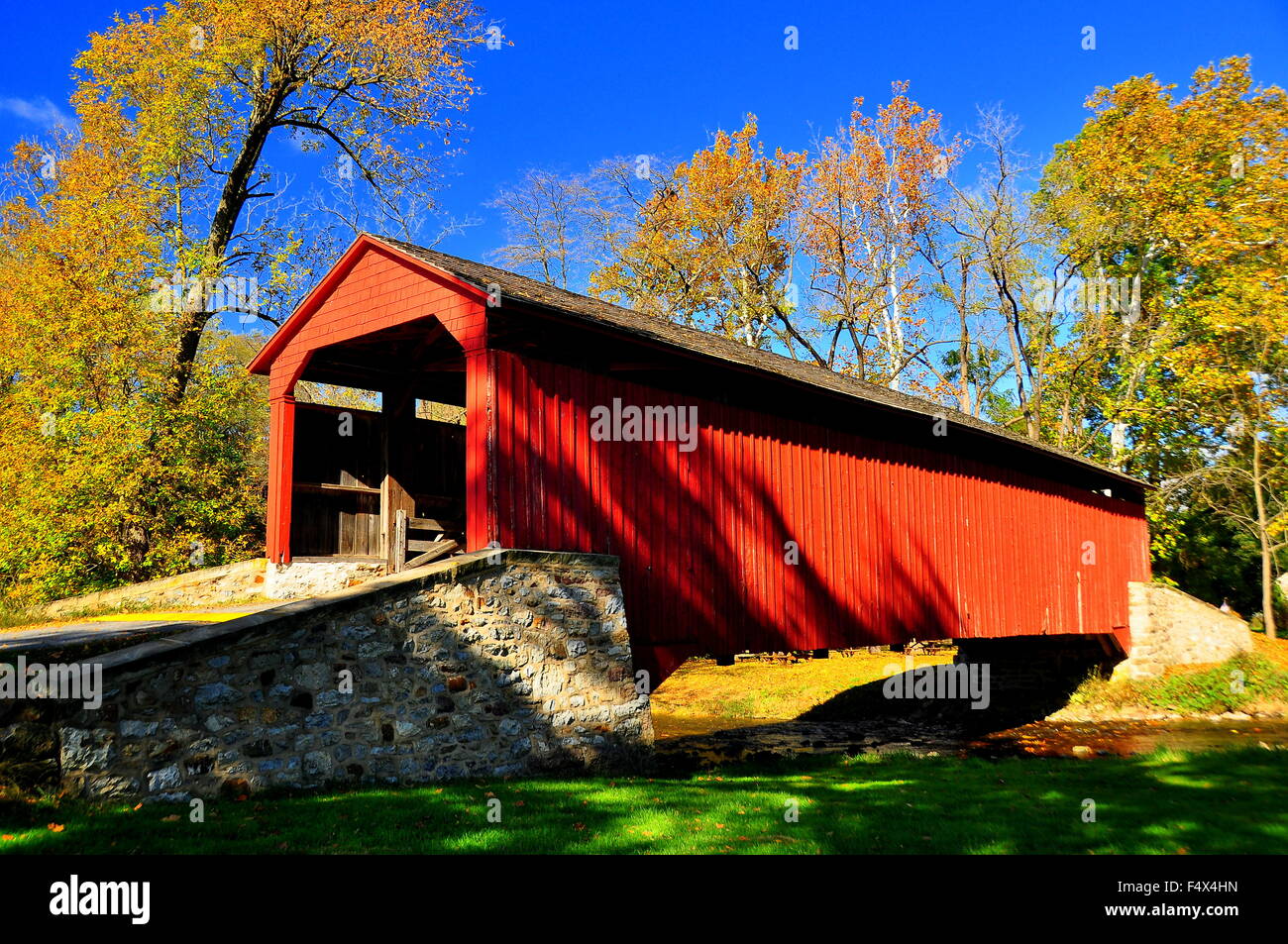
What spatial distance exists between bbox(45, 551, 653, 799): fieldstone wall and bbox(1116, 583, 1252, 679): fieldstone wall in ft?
49.7

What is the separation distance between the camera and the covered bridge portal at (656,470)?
9.33 meters

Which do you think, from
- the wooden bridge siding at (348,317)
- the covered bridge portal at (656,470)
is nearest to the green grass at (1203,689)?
the covered bridge portal at (656,470)

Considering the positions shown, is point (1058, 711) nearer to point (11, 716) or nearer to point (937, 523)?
point (937, 523)

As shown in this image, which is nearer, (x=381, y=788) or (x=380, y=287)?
(x=381, y=788)

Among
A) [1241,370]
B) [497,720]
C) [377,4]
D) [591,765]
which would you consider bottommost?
[591,765]

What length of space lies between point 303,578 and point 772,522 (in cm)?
662

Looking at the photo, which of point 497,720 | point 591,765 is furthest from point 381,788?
point 591,765

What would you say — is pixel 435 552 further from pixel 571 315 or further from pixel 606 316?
Result: pixel 571 315

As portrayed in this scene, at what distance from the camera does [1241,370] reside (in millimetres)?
21969

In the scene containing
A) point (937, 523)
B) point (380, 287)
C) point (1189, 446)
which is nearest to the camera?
point (380, 287)

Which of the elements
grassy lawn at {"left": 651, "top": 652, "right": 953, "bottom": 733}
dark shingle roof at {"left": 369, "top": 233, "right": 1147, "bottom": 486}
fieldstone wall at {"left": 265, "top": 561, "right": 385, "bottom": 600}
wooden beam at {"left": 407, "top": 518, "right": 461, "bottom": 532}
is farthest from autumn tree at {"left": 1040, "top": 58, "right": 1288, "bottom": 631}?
fieldstone wall at {"left": 265, "top": 561, "right": 385, "bottom": 600}

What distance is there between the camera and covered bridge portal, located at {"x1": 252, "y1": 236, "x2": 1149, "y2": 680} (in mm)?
9328

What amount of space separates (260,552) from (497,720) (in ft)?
45.3

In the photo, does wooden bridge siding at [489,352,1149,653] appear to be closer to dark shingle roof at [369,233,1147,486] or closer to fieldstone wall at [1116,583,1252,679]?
dark shingle roof at [369,233,1147,486]
